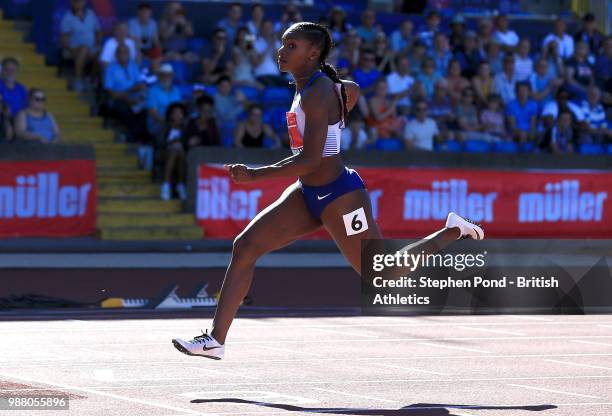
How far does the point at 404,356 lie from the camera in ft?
34.6

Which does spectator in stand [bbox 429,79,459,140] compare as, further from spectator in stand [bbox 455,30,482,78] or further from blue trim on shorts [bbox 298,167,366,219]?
blue trim on shorts [bbox 298,167,366,219]

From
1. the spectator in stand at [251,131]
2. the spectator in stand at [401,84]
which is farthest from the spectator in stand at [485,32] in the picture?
the spectator in stand at [251,131]

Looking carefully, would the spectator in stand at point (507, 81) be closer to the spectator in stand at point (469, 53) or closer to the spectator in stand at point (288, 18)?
the spectator in stand at point (469, 53)

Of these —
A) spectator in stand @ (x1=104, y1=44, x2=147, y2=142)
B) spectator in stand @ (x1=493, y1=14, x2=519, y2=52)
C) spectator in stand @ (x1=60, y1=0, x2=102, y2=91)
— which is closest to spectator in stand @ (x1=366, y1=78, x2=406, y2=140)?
spectator in stand @ (x1=104, y1=44, x2=147, y2=142)

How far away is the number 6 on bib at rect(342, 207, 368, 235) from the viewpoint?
29.0 ft

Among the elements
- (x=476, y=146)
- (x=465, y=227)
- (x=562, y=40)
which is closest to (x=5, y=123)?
(x=476, y=146)

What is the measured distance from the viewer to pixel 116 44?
22547mm

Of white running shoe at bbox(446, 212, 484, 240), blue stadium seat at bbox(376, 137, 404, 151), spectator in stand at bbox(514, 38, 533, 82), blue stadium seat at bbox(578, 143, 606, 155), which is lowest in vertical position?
blue stadium seat at bbox(578, 143, 606, 155)

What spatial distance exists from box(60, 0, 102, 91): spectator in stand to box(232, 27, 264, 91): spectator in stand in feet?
7.41

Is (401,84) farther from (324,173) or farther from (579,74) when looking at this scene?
(324,173)

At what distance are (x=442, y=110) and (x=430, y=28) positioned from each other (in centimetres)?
272

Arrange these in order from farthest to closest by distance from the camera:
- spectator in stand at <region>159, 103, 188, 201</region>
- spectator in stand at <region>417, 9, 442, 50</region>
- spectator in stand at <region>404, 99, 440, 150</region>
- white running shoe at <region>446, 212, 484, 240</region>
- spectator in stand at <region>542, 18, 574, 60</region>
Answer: spectator in stand at <region>542, 18, 574, 60</region> → spectator in stand at <region>417, 9, 442, 50</region> → spectator in stand at <region>404, 99, 440, 150</region> → spectator in stand at <region>159, 103, 188, 201</region> → white running shoe at <region>446, 212, 484, 240</region>

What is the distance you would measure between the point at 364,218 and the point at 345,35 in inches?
626

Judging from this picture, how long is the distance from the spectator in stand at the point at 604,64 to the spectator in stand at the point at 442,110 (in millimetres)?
4026
